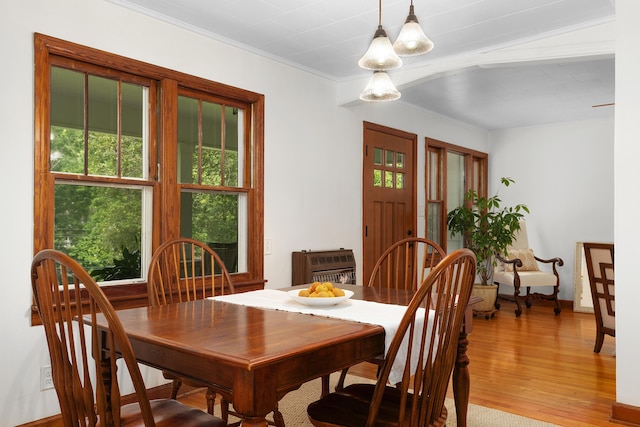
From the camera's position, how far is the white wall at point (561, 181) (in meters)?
6.54

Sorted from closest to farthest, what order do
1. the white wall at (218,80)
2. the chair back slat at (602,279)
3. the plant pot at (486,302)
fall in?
the white wall at (218,80) < the chair back slat at (602,279) < the plant pot at (486,302)

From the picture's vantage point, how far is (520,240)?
6730mm

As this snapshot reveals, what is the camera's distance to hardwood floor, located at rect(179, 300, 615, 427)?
10.2ft

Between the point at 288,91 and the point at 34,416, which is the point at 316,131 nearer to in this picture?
the point at 288,91

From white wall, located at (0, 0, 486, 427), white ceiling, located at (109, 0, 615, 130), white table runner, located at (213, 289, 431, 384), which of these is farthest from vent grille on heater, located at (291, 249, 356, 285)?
white table runner, located at (213, 289, 431, 384)

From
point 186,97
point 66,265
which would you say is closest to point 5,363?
point 66,265

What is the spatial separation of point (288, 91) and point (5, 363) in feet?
8.90

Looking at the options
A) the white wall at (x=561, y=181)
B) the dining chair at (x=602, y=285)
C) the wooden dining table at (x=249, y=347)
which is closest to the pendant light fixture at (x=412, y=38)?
the wooden dining table at (x=249, y=347)

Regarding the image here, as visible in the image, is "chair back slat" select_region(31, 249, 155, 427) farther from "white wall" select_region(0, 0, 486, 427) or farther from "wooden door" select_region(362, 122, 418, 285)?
"wooden door" select_region(362, 122, 418, 285)

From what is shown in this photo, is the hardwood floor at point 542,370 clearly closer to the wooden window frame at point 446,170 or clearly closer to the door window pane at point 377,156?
the wooden window frame at point 446,170

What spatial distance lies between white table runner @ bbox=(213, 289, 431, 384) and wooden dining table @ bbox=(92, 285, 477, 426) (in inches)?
2.0

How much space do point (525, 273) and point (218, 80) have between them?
4.47 m

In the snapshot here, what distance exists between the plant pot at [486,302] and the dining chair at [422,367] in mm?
4126

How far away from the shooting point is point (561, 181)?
6871mm
